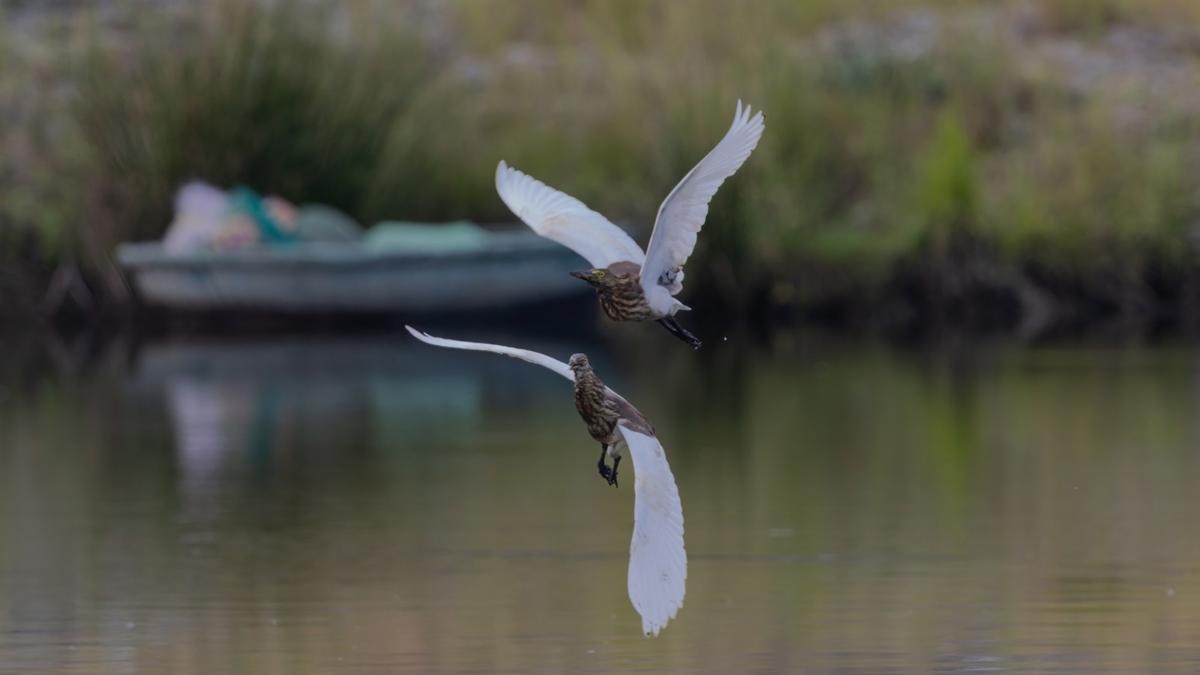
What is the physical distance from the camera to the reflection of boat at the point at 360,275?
24344mm

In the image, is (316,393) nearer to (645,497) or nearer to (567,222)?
(567,222)

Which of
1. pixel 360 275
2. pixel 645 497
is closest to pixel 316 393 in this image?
pixel 360 275

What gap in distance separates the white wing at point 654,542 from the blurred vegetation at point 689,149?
16.6 meters

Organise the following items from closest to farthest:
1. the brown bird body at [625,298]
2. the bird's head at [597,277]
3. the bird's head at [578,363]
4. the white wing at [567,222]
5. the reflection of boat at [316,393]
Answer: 1. the bird's head at [578,363]
2. the brown bird body at [625,298]
3. the bird's head at [597,277]
4. the white wing at [567,222]
5. the reflection of boat at [316,393]

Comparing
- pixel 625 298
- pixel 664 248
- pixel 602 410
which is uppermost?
pixel 664 248

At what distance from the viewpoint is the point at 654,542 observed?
7520 mm

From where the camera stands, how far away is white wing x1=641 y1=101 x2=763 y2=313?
25.1 ft

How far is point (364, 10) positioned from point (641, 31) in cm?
532

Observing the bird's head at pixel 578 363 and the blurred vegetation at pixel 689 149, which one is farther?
the blurred vegetation at pixel 689 149

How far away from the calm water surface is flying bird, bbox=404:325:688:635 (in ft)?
2.85

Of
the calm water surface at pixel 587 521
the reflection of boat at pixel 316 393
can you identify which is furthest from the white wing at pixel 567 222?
the reflection of boat at pixel 316 393

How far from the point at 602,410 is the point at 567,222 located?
1072mm

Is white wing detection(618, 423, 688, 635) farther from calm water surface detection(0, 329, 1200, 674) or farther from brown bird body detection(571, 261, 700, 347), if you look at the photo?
calm water surface detection(0, 329, 1200, 674)

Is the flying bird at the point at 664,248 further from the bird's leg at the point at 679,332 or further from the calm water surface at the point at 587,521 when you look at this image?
the calm water surface at the point at 587,521
